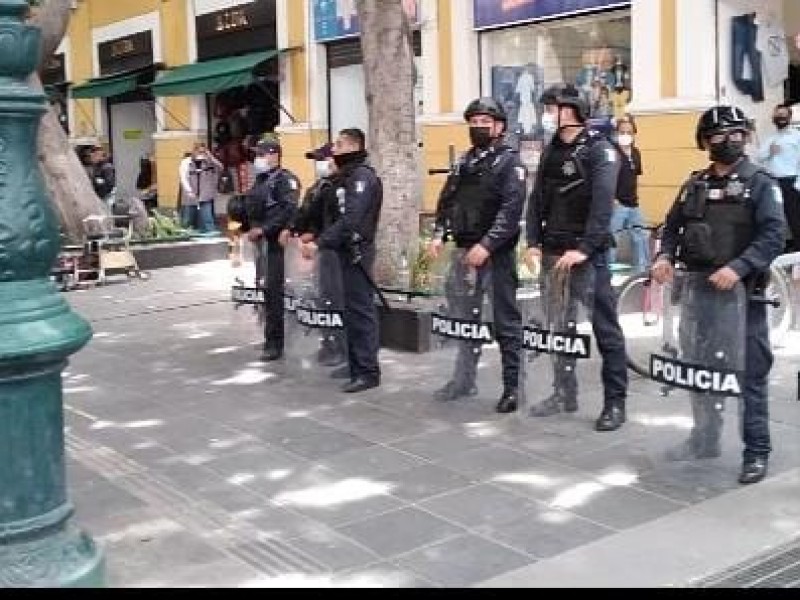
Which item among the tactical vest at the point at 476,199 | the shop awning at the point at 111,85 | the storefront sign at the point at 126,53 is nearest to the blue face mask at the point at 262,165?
the tactical vest at the point at 476,199

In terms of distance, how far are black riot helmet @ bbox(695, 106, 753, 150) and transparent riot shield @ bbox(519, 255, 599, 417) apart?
1.27 meters

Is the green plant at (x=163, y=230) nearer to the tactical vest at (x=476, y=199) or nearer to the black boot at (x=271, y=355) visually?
the black boot at (x=271, y=355)

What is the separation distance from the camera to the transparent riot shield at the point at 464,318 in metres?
7.08

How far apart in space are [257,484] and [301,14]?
1497 cm

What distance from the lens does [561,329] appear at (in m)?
6.68

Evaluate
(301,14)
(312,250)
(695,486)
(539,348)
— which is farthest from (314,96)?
(695,486)

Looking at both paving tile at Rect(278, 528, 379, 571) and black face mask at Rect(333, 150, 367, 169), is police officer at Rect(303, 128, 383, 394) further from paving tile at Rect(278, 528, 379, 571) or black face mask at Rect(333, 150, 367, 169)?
paving tile at Rect(278, 528, 379, 571)

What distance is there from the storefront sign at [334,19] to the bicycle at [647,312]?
34.7 feet

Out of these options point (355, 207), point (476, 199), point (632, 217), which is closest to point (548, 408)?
point (476, 199)

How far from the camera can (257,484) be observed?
220 inches

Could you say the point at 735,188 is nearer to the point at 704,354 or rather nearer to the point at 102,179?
the point at 704,354

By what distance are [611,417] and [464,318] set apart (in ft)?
4.10

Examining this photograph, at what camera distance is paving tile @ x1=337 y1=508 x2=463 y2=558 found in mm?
4680

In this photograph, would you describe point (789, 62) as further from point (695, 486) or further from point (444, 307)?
point (695, 486)
